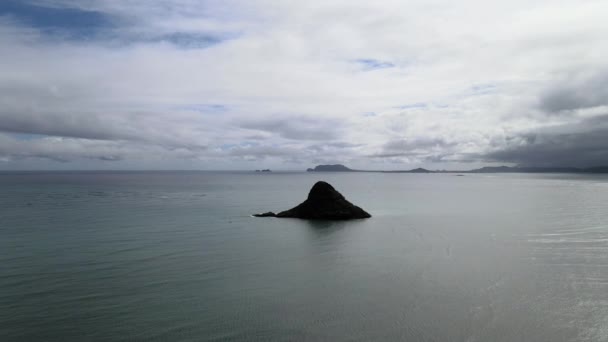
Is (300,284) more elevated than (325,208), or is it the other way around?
(325,208)

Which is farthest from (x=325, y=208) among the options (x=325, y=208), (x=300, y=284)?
(x=300, y=284)

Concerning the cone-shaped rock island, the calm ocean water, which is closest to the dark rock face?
the cone-shaped rock island

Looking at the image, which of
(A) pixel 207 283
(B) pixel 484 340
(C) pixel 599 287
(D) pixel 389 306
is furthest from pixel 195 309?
(C) pixel 599 287

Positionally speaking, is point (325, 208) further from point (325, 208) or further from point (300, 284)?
point (300, 284)

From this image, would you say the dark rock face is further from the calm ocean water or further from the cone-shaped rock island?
the calm ocean water

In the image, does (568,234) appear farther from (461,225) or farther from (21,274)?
(21,274)

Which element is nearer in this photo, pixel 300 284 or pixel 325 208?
pixel 300 284

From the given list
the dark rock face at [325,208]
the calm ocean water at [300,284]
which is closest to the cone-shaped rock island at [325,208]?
the dark rock face at [325,208]
